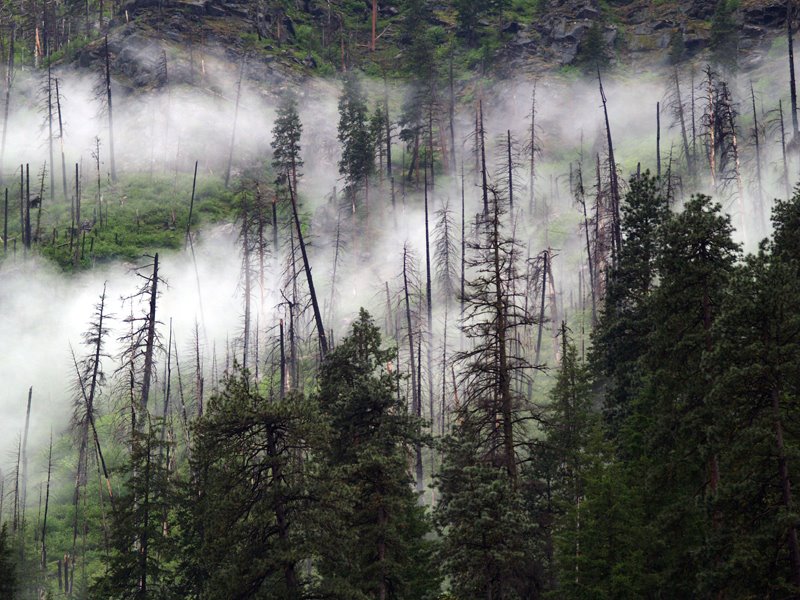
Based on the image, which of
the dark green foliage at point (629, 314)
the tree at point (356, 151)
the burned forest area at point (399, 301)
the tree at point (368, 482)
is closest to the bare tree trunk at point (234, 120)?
the burned forest area at point (399, 301)

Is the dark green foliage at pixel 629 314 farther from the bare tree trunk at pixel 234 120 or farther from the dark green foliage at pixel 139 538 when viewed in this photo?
the bare tree trunk at pixel 234 120

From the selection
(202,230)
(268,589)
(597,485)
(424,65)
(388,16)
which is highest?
(388,16)

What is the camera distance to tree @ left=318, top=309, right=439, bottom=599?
21922 millimetres

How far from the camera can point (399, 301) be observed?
160 feet

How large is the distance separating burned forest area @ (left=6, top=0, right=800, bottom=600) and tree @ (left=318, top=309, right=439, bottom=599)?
14cm

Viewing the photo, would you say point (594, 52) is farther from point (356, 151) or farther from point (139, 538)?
point (139, 538)

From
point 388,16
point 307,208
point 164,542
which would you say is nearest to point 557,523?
point 164,542

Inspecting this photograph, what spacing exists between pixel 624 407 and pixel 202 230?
55656 mm

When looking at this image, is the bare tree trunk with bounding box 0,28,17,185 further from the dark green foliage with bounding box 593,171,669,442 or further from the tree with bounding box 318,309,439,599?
the dark green foliage with bounding box 593,171,669,442

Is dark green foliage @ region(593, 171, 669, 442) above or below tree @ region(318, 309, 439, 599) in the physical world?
above

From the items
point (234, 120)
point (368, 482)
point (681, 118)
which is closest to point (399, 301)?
point (368, 482)

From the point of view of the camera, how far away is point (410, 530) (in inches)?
1037

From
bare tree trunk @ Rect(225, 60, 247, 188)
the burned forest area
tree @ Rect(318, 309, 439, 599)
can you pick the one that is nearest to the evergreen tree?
the burned forest area

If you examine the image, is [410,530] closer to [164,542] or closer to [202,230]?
[164,542]
